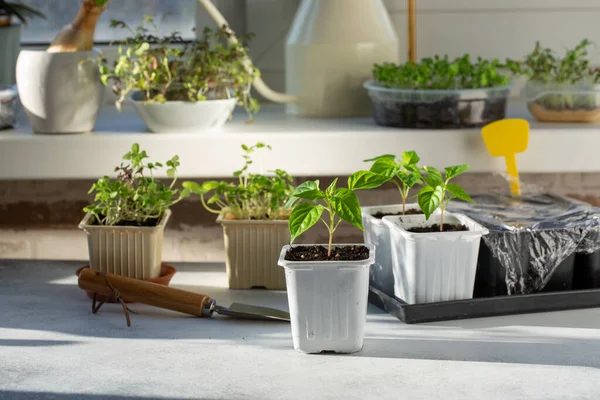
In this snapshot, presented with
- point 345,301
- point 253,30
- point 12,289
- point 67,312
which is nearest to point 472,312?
point 345,301

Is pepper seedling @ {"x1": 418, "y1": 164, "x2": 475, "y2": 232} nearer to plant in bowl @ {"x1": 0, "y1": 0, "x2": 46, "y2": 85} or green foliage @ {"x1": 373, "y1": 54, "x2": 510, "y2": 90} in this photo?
green foliage @ {"x1": 373, "y1": 54, "x2": 510, "y2": 90}

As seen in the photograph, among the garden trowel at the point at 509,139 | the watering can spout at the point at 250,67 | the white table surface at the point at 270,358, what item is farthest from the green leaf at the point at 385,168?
the watering can spout at the point at 250,67

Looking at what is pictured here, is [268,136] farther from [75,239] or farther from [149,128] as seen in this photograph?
[75,239]

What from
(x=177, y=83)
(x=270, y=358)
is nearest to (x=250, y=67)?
(x=177, y=83)

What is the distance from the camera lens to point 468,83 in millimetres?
1492

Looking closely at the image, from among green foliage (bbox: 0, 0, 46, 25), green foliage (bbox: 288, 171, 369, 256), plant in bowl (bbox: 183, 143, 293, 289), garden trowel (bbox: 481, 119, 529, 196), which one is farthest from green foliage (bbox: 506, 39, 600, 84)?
green foliage (bbox: 0, 0, 46, 25)

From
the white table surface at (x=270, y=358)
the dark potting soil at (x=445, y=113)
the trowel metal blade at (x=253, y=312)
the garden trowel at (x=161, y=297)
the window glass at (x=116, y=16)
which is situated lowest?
the white table surface at (x=270, y=358)

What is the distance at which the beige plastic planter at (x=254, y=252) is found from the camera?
138cm

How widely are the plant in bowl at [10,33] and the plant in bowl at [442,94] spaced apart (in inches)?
29.4

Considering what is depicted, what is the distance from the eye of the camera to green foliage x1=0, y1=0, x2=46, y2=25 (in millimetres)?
1789

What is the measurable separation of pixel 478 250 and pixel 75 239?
0.86m

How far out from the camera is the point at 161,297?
126 centimetres

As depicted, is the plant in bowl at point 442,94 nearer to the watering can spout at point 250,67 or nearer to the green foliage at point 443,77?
the green foliage at point 443,77

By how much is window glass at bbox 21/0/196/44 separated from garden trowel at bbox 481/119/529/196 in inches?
27.5
